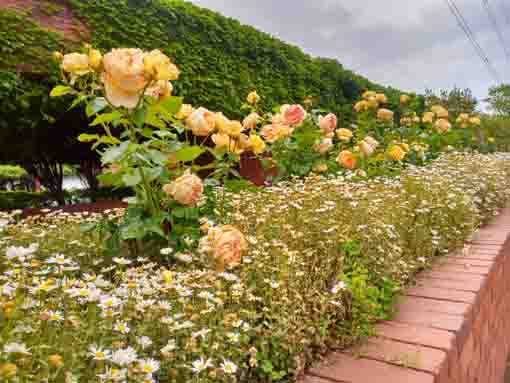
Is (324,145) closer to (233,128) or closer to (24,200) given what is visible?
(233,128)

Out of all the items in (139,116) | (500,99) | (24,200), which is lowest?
(24,200)

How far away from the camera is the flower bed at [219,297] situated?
3.82 ft

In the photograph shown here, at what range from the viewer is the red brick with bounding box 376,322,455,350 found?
1.86 meters

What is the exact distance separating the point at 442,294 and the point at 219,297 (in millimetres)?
1441

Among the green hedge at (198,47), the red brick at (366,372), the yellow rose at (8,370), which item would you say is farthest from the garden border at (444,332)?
the green hedge at (198,47)

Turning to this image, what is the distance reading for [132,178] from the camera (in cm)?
205

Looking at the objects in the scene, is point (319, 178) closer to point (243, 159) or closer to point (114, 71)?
point (114, 71)

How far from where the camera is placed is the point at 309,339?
5.56 feet

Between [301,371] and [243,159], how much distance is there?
548cm

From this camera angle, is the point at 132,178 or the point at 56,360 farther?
the point at 132,178

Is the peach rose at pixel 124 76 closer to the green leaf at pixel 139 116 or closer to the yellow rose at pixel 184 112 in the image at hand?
the green leaf at pixel 139 116

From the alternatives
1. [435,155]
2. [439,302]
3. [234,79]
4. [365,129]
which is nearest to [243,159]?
[234,79]

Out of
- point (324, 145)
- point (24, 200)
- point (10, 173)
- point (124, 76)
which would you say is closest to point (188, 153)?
point (124, 76)

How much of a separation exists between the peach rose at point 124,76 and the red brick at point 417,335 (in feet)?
4.52
